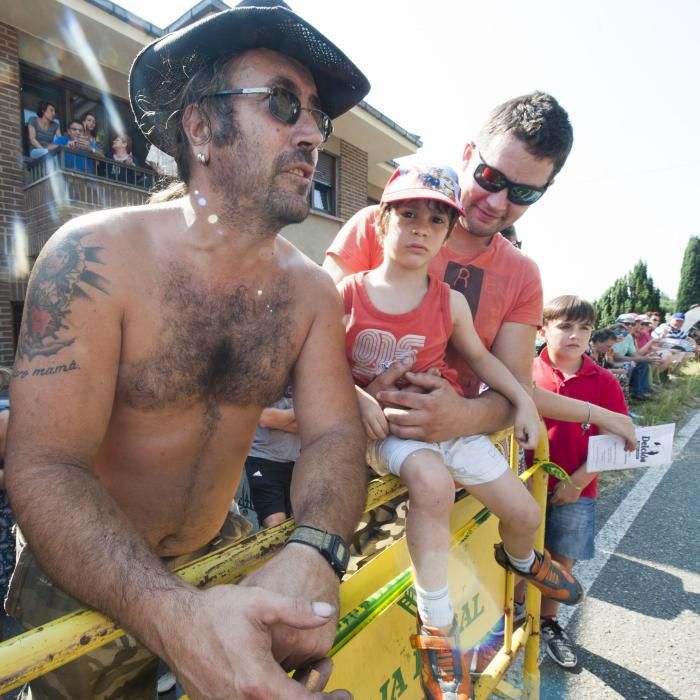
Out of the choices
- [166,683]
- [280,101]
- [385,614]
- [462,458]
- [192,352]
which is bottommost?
[166,683]

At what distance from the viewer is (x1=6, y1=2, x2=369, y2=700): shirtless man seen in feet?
4.14

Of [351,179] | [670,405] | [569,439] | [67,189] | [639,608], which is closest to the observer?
[569,439]

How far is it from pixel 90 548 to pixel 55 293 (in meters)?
0.72

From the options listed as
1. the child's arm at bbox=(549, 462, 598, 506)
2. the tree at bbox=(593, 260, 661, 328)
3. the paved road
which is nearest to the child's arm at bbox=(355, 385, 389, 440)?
the child's arm at bbox=(549, 462, 598, 506)

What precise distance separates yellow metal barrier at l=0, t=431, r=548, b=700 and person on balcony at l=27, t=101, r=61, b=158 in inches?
307

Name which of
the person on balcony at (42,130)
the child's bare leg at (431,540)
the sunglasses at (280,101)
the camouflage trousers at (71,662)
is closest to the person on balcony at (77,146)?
the person on balcony at (42,130)

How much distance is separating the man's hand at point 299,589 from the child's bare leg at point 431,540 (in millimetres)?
549

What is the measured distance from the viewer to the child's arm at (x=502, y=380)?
86.2 inches

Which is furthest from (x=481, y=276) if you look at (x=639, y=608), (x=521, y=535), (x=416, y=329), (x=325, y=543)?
(x=639, y=608)

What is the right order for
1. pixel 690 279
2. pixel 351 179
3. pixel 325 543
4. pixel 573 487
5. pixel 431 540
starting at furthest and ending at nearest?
1. pixel 690 279
2. pixel 351 179
3. pixel 573 487
4. pixel 431 540
5. pixel 325 543

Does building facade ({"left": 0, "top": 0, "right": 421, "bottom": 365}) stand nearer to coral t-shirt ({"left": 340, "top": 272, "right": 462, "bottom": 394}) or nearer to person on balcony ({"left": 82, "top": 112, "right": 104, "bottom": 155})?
person on balcony ({"left": 82, "top": 112, "right": 104, "bottom": 155})

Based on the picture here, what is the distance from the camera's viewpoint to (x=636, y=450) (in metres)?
2.83

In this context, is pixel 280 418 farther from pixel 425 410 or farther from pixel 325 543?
pixel 325 543

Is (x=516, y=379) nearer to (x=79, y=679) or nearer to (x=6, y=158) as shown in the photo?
(x=79, y=679)
